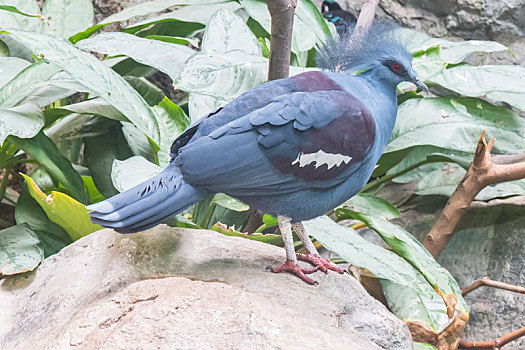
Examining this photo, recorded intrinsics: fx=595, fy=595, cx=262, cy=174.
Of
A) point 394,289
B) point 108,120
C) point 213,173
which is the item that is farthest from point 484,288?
point 108,120

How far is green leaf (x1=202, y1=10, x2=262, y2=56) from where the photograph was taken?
3018 millimetres

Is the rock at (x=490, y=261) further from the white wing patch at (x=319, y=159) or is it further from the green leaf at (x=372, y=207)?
the white wing patch at (x=319, y=159)

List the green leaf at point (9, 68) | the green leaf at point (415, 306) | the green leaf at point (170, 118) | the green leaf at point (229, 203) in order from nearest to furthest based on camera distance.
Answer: the green leaf at point (415, 306) → the green leaf at point (229, 203) → the green leaf at point (9, 68) → the green leaf at point (170, 118)

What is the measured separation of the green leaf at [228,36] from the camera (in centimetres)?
302

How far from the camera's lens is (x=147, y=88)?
3336 mm

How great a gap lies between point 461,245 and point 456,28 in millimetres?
2063

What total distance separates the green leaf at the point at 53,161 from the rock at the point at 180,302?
1.83ft

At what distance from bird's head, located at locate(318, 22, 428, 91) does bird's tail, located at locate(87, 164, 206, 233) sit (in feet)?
2.35

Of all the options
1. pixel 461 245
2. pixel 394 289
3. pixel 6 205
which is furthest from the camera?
pixel 6 205

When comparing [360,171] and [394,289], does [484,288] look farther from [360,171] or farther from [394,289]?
[360,171]

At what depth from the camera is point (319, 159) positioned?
1.85 meters

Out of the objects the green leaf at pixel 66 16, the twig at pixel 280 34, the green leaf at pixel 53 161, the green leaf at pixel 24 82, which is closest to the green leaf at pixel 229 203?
the twig at pixel 280 34

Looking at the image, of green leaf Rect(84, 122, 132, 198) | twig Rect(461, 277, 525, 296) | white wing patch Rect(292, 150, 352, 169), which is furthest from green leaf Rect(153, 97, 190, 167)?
twig Rect(461, 277, 525, 296)

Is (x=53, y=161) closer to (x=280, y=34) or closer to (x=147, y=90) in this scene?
(x=147, y=90)
